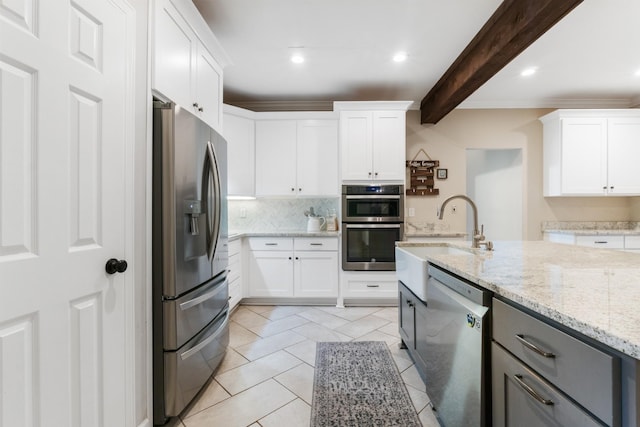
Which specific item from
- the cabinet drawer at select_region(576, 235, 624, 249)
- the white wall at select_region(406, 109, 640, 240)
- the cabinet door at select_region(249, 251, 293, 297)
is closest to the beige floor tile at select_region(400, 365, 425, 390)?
the cabinet door at select_region(249, 251, 293, 297)

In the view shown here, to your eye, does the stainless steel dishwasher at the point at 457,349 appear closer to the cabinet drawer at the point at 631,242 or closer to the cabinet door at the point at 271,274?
the cabinet door at the point at 271,274

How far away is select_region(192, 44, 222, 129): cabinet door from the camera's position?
78.9 inches

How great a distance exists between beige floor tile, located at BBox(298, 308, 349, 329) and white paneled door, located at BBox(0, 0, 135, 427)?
1.90m

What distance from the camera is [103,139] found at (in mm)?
1158

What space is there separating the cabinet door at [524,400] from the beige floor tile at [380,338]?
1.50m

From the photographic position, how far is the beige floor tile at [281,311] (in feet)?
10.2

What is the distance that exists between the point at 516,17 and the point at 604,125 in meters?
2.87

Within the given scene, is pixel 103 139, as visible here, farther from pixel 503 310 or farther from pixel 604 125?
pixel 604 125

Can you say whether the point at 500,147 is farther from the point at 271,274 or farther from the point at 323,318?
the point at 271,274

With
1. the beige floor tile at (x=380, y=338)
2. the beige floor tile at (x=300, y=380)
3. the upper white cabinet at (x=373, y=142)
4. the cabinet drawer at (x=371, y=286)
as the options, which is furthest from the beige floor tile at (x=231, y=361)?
the upper white cabinet at (x=373, y=142)

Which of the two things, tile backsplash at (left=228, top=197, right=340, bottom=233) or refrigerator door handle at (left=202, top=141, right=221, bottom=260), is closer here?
refrigerator door handle at (left=202, top=141, right=221, bottom=260)

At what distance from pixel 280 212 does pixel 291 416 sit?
2691 millimetres

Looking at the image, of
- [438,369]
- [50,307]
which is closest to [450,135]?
[438,369]

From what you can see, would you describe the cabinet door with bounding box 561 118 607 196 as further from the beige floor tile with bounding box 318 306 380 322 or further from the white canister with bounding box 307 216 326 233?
the white canister with bounding box 307 216 326 233
